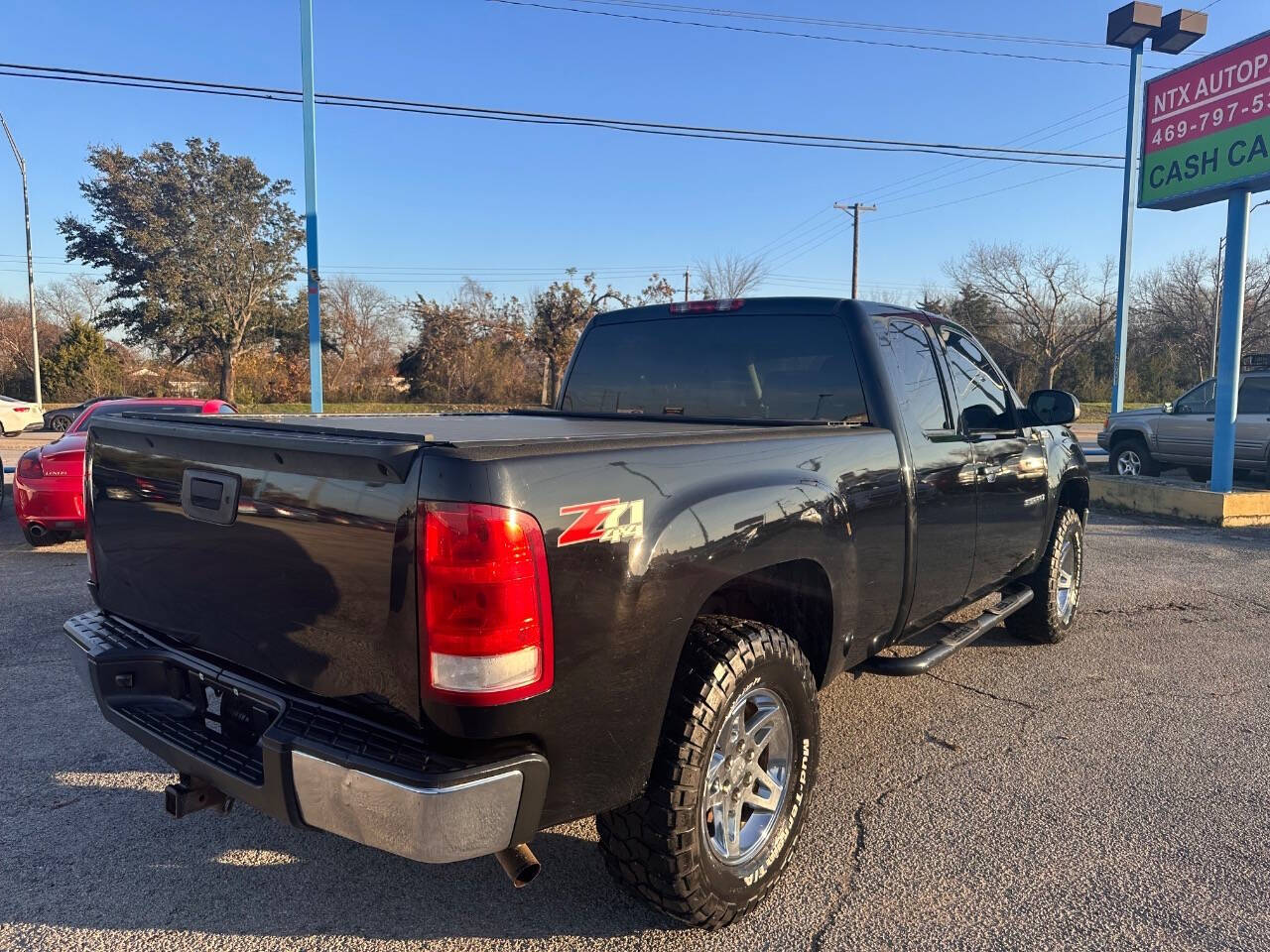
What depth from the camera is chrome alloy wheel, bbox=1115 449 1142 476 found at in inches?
549

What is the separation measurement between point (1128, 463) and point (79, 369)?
36.7 m

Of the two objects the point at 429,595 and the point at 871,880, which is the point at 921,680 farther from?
the point at 429,595

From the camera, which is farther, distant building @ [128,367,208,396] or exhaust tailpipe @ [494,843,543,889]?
distant building @ [128,367,208,396]

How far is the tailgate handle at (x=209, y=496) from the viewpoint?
7.68ft

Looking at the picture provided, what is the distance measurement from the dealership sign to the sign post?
0.01m

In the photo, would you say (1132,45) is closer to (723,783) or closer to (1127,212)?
(1127,212)

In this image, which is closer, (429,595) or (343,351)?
(429,595)

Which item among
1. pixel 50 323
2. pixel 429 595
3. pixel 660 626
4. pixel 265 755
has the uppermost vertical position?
pixel 50 323

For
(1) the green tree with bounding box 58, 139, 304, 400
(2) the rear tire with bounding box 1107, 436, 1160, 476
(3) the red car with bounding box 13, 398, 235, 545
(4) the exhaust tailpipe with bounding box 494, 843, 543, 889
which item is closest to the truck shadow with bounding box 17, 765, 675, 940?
(4) the exhaust tailpipe with bounding box 494, 843, 543, 889

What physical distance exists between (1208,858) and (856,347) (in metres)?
2.27

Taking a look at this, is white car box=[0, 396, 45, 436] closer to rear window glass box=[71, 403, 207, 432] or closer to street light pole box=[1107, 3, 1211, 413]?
rear window glass box=[71, 403, 207, 432]

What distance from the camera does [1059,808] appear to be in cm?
333

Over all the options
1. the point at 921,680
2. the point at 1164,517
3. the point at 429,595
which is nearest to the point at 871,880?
the point at 429,595

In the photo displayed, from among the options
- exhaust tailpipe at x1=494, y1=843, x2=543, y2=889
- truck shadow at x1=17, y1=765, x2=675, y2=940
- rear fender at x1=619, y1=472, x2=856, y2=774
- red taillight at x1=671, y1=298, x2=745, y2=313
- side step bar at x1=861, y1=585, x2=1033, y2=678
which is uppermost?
red taillight at x1=671, y1=298, x2=745, y2=313
